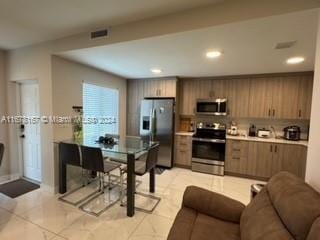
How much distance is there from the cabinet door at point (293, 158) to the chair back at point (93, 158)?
3473mm

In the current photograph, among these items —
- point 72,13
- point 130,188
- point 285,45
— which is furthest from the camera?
point 130,188

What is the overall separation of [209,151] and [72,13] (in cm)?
364

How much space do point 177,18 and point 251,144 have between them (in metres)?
3.06

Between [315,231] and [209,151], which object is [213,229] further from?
[209,151]

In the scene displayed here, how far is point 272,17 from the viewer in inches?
66.7

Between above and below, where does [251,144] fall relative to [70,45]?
below

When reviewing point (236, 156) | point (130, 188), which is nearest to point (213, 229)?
point (130, 188)

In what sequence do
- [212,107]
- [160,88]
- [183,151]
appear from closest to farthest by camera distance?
[212,107] → [183,151] → [160,88]

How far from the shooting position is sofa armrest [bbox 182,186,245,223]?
1683 millimetres

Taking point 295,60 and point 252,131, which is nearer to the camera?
point 295,60

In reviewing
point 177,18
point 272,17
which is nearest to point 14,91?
point 177,18

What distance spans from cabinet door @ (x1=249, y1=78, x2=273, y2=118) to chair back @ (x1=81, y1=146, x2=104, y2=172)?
348 cm

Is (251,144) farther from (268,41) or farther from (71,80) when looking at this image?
(71,80)

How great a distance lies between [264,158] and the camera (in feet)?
12.4
